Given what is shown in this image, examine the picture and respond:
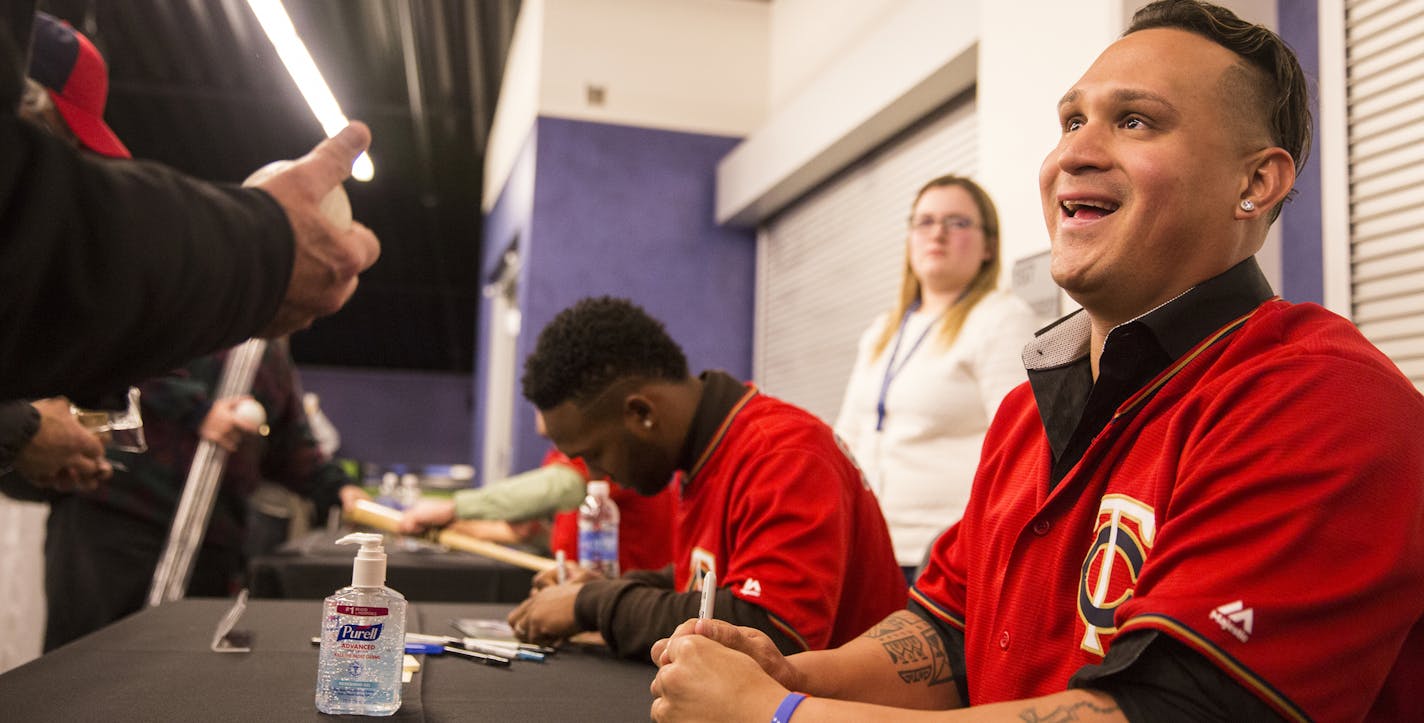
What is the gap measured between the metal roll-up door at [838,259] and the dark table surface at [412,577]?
192 cm

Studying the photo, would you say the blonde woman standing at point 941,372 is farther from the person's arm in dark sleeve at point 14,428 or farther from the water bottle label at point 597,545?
the person's arm in dark sleeve at point 14,428

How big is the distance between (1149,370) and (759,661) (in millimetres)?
482

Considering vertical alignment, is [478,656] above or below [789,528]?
below

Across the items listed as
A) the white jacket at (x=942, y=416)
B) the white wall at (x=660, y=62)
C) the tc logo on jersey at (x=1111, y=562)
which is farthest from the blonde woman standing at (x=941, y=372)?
the white wall at (x=660, y=62)

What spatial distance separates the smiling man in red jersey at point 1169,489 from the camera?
73 centimetres

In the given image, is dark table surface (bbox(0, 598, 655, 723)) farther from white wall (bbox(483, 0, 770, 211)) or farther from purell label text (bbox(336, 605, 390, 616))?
white wall (bbox(483, 0, 770, 211))

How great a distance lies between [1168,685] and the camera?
29.4 inches

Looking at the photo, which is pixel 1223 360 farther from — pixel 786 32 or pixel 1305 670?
pixel 786 32

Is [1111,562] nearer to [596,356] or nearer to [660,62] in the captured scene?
[596,356]

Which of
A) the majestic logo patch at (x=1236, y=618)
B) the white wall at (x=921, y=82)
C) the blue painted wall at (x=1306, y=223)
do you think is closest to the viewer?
the majestic logo patch at (x=1236, y=618)

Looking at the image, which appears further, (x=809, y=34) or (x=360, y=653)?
(x=809, y=34)

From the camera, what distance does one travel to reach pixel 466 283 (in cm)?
1073

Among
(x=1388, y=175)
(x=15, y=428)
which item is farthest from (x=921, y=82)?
(x=15, y=428)

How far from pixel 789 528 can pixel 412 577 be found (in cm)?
154
